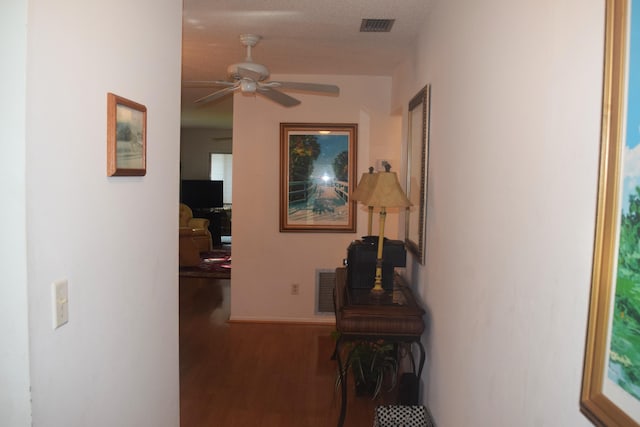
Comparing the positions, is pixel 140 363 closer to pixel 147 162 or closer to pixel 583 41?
pixel 147 162

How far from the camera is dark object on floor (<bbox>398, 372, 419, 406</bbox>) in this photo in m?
2.77

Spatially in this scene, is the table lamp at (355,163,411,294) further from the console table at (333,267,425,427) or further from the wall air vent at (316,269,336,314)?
the wall air vent at (316,269,336,314)

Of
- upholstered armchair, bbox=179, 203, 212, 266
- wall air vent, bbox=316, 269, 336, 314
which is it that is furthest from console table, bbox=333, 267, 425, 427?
upholstered armchair, bbox=179, 203, 212, 266

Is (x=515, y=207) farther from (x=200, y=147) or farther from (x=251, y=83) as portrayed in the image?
(x=200, y=147)

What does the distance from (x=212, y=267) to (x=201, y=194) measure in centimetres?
295

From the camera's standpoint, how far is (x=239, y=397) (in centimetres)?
327

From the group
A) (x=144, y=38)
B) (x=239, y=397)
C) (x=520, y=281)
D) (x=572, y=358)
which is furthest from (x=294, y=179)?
(x=572, y=358)

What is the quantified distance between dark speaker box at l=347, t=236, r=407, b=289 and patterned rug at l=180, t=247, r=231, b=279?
433 centimetres

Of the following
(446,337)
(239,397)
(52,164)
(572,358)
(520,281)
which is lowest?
(239,397)

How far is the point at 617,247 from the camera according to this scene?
91 cm

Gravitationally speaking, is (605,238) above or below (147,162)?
below

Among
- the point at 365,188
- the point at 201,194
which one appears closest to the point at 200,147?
the point at 201,194

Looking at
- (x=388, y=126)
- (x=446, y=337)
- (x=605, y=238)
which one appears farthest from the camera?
(x=388, y=126)

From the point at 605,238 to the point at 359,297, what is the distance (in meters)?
1.93
